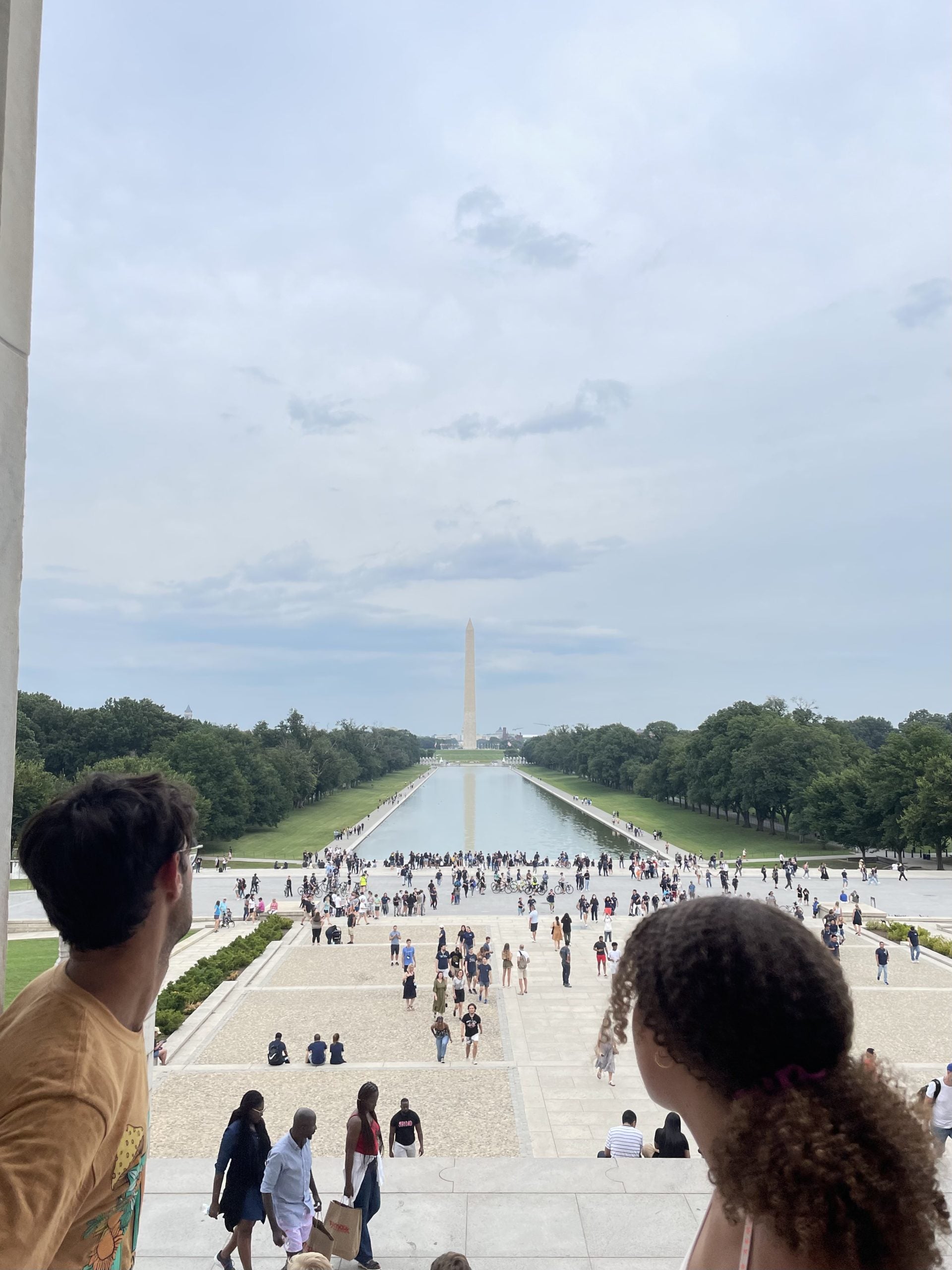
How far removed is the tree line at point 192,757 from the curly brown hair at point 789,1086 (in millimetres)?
45721

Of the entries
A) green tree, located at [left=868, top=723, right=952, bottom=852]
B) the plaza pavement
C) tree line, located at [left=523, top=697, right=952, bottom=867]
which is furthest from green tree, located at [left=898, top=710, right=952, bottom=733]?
the plaza pavement

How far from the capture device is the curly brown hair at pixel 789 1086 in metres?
1.53

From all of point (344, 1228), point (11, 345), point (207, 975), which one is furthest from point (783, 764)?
point (11, 345)

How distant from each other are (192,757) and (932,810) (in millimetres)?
46455

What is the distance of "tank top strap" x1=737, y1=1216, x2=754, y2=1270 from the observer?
1.65m

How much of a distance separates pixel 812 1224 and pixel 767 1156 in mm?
118

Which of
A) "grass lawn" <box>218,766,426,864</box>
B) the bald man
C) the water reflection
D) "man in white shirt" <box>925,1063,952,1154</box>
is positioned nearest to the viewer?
the bald man

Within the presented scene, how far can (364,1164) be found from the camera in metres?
7.12

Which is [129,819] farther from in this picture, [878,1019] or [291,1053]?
[878,1019]

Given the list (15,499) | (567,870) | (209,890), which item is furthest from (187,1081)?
(567,870)

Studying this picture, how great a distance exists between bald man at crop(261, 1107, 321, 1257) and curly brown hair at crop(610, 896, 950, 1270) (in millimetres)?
5492

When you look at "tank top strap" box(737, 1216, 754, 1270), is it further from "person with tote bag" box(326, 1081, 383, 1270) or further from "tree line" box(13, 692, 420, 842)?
"tree line" box(13, 692, 420, 842)

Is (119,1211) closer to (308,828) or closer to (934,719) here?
(308,828)

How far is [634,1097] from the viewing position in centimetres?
1535
